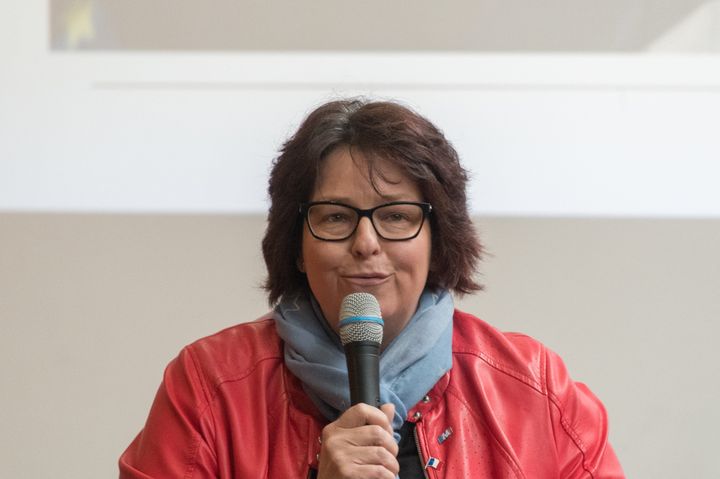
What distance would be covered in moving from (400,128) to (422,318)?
1.14 feet

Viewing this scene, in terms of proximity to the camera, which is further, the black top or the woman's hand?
the black top

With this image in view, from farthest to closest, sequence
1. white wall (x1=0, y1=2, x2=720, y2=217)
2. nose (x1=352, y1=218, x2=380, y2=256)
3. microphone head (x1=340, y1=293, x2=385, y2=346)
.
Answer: white wall (x1=0, y1=2, x2=720, y2=217), nose (x1=352, y1=218, x2=380, y2=256), microphone head (x1=340, y1=293, x2=385, y2=346)

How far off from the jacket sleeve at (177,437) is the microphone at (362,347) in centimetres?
37

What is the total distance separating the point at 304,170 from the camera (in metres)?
1.97

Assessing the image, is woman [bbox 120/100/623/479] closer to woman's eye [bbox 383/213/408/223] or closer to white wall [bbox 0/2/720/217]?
woman's eye [bbox 383/213/408/223]

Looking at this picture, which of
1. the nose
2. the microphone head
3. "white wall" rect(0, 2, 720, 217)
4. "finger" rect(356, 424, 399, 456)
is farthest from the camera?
"white wall" rect(0, 2, 720, 217)

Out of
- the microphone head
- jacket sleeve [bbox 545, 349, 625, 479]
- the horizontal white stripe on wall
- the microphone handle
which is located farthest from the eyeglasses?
the horizontal white stripe on wall

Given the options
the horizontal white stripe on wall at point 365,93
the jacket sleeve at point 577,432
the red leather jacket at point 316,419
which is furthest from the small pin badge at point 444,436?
the horizontal white stripe on wall at point 365,93

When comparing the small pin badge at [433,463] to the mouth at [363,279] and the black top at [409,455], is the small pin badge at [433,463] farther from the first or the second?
the mouth at [363,279]

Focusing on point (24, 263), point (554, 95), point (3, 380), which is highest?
point (554, 95)

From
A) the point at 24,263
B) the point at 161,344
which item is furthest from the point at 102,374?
the point at 24,263

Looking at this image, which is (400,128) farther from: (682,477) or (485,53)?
(682,477)

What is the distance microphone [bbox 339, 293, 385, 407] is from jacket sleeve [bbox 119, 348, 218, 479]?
1.20 feet

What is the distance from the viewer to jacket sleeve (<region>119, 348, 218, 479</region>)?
1864mm
